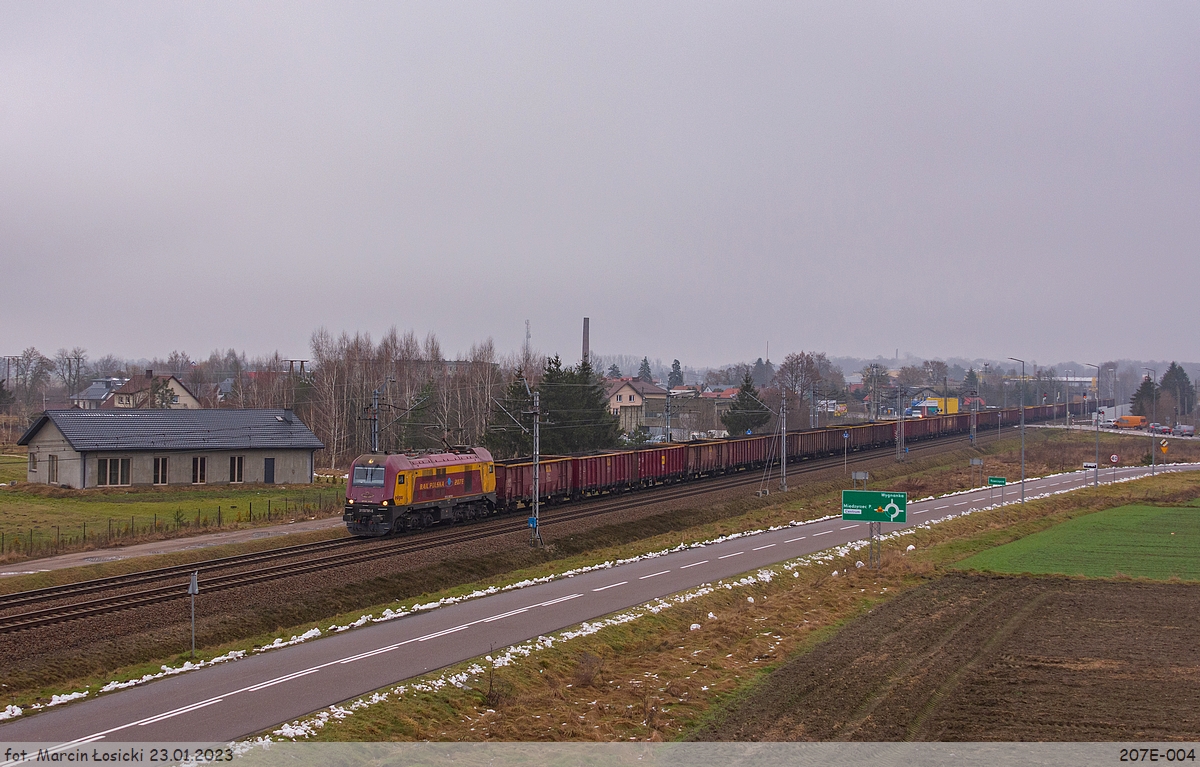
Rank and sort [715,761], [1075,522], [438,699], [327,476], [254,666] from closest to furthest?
[715,761] < [438,699] < [254,666] < [1075,522] < [327,476]

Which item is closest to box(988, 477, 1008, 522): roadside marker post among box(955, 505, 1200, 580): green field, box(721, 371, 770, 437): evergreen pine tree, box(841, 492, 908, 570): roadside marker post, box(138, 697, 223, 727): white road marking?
box(955, 505, 1200, 580): green field

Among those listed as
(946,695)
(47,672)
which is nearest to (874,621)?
(946,695)

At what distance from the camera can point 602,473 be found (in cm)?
5528

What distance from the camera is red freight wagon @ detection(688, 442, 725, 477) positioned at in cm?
6525

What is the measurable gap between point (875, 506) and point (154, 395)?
3682 inches

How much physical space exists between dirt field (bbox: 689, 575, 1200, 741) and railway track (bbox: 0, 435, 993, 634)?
60.4ft

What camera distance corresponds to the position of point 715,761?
15.0m

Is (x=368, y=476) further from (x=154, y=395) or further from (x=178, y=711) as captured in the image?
(x=154, y=395)

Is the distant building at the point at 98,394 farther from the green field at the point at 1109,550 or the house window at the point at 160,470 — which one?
the green field at the point at 1109,550

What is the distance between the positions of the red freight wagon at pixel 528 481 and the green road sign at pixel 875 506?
1975cm

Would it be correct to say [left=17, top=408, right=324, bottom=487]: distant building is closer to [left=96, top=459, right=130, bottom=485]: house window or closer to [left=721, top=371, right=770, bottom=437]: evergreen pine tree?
[left=96, top=459, right=130, bottom=485]: house window

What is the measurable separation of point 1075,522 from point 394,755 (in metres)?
43.8

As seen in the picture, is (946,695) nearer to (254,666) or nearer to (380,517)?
(254,666)

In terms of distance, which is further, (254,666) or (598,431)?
(598,431)
